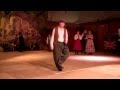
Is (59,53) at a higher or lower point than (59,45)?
lower

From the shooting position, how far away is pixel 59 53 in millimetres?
7277

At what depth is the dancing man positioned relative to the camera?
7.27 metres

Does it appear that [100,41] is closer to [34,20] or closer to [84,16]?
[84,16]

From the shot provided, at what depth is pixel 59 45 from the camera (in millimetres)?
7340

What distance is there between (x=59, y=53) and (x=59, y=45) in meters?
0.28

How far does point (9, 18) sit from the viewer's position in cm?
1838

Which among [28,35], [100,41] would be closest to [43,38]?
[28,35]

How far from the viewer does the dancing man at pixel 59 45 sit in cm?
727

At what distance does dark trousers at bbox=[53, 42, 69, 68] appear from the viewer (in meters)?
7.25
